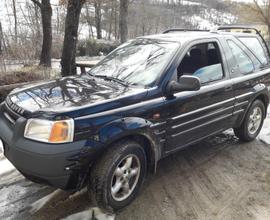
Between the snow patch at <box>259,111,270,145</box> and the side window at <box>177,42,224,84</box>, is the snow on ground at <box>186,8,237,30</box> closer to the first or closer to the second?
the snow patch at <box>259,111,270,145</box>

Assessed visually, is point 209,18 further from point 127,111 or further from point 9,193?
point 9,193

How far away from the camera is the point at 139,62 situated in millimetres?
3914

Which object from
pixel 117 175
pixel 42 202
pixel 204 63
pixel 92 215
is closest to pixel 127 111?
pixel 117 175

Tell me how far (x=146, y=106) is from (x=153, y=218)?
114 cm

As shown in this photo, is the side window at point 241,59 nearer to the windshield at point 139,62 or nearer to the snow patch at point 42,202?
the windshield at point 139,62

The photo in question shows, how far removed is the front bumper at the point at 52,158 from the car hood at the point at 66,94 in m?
0.28

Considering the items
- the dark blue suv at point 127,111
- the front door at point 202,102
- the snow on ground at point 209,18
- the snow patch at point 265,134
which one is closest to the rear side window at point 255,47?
the dark blue suv at point 127,111

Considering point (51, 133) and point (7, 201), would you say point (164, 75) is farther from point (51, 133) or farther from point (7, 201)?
point (7, 201)

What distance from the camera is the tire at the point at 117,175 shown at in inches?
118

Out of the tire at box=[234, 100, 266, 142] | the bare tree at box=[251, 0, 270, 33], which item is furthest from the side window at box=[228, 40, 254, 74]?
the bare tree at box=[251, 0, 270, 33]

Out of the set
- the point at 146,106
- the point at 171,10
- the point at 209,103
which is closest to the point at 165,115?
the point at 146,106

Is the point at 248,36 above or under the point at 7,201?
above

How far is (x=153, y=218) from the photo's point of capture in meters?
3.20

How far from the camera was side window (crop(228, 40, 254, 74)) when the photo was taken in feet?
15.2
